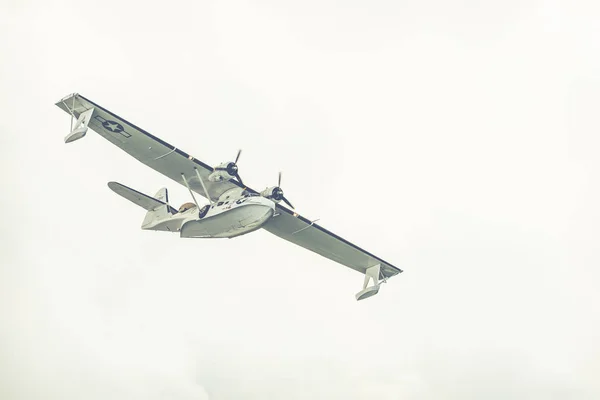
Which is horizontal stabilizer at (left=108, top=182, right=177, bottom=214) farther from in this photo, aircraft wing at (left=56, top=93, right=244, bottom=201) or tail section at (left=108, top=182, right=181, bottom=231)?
aircraft wing at (left=56, top=93, right=244, bottom=201)

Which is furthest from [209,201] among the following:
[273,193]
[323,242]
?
[323,242]

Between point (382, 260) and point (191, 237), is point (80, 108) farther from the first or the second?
point (382, 260)

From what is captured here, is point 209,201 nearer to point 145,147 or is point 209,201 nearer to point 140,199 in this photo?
point 145,147

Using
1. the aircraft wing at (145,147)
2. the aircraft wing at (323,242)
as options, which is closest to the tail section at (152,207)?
the aircraft wing at (145,147)

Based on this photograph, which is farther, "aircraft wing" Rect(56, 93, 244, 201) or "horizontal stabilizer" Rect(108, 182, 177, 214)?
"horizontal stabilizer" Rect(108, 182, 177, 214)

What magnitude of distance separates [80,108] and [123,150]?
3158 millimetres

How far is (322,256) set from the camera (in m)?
49.4

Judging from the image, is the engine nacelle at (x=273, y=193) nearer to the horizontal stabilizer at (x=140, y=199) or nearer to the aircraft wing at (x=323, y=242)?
the aircraft wing at (x=323, y=242)

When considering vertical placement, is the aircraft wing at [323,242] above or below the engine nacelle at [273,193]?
above

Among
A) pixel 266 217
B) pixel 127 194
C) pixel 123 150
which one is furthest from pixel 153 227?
pixel 266 217

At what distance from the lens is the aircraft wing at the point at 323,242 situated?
46.4 meters

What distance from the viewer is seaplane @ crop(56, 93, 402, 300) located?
4094 centimetres

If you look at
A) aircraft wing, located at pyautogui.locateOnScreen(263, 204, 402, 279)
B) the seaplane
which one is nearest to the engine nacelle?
the seaplane

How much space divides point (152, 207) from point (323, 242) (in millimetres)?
10454
